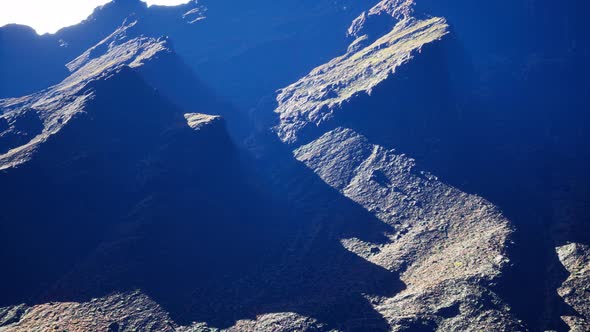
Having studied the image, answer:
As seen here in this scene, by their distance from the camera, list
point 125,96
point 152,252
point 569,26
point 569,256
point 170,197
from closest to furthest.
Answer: point 569,256 < point 152,252 < point 170,197 < point 125,96 < point 569,26

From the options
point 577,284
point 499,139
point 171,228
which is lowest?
point 577,284

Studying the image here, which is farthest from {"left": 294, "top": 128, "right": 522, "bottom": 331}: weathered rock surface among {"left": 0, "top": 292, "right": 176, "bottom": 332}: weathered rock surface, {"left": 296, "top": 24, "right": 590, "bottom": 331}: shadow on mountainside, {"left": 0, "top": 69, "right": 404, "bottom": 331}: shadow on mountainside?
{"left": 0, "top": 292, "right": 176, "bottom": 332}: weathered rock surface

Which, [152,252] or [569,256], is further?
[152,252]

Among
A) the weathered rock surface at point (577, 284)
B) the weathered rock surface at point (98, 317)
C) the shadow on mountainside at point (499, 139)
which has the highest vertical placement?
the shadow on mountainside at point (499, 139)

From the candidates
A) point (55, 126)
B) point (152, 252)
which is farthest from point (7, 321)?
point (55, 126)

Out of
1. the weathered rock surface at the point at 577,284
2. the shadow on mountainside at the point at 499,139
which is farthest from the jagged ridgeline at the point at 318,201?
the shadow on mountainside at the point at 499,139

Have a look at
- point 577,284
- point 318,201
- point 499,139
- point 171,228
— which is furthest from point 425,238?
point 499,139

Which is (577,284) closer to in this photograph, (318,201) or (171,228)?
(318,201)

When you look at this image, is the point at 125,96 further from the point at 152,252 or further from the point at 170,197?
the point at 152,252

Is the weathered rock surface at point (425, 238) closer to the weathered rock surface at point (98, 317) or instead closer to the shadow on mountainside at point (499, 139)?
the shadow on mountainside at point (499, 139)
